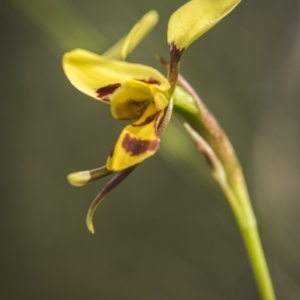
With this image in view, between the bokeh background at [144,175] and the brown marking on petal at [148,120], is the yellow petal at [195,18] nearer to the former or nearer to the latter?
the brown marking on petal at [148,120]

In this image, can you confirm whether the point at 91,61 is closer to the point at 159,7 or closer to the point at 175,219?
the point at 159,7

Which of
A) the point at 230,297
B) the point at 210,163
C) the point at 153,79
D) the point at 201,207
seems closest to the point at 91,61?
the point at 153,79

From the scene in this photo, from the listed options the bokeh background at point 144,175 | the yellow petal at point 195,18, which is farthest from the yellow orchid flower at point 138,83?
the bokeh background at point 144,175

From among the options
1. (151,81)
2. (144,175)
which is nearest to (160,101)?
(151,81)

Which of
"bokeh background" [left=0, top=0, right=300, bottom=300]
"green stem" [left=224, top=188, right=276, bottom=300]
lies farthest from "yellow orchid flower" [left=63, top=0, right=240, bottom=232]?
"bokeh background" [left=0, top=0, right=300, bottom=300]

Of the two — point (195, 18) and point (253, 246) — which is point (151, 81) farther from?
point (253, 246)

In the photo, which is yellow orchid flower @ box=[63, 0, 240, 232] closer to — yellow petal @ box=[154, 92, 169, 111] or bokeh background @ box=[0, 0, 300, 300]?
yellow petal @ box=[154, 92, 169, 111]
